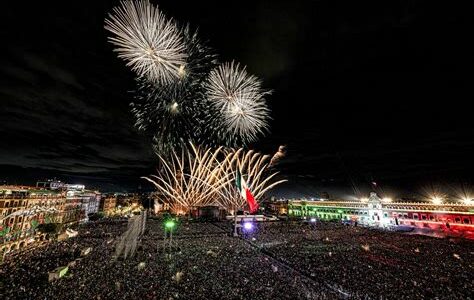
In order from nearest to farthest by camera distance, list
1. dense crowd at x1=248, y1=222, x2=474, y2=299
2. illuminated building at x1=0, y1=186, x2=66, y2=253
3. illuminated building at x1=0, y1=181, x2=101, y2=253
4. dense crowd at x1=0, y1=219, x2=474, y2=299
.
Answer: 1. dense crowd at x1=0, y1=219, x2=474, y2=299
2. dense crowd at x1=248, y1=222, x2=474, y2=299
3. illuminated building at x1=0, y1=186, x2=66, y2=253
4. illuminated building at x1=0, y1=181, x2=101, y2=253

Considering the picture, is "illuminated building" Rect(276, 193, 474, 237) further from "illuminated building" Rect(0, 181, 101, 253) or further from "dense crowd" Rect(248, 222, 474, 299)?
"illuminated building" Rect(0, 181, 101, 253)

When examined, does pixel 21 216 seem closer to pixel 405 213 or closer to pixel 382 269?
pixel 382 269

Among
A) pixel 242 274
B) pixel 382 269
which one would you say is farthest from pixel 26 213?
pixel 382 269

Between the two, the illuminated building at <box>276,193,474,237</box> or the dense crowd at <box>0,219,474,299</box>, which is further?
the illuminated building at <box>276,193,474,237</box>

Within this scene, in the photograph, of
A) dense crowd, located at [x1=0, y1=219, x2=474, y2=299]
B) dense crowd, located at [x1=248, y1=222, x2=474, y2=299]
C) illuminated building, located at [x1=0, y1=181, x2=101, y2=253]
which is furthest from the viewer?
illuminated building, located at [x1=0, y1=181, x2=101, y2=253]

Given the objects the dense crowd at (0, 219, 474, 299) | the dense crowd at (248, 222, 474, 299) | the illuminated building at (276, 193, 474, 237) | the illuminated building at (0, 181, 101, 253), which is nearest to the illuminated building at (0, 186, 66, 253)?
the illuminated building at (0, 181, 101, 253)

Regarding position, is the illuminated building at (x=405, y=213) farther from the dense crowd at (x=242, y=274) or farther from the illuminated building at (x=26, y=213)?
the illuminated building at (x=26, y=213)

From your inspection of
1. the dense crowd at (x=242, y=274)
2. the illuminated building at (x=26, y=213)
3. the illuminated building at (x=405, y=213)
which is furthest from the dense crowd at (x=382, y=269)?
the illuminated building at (x=26, y=213)
